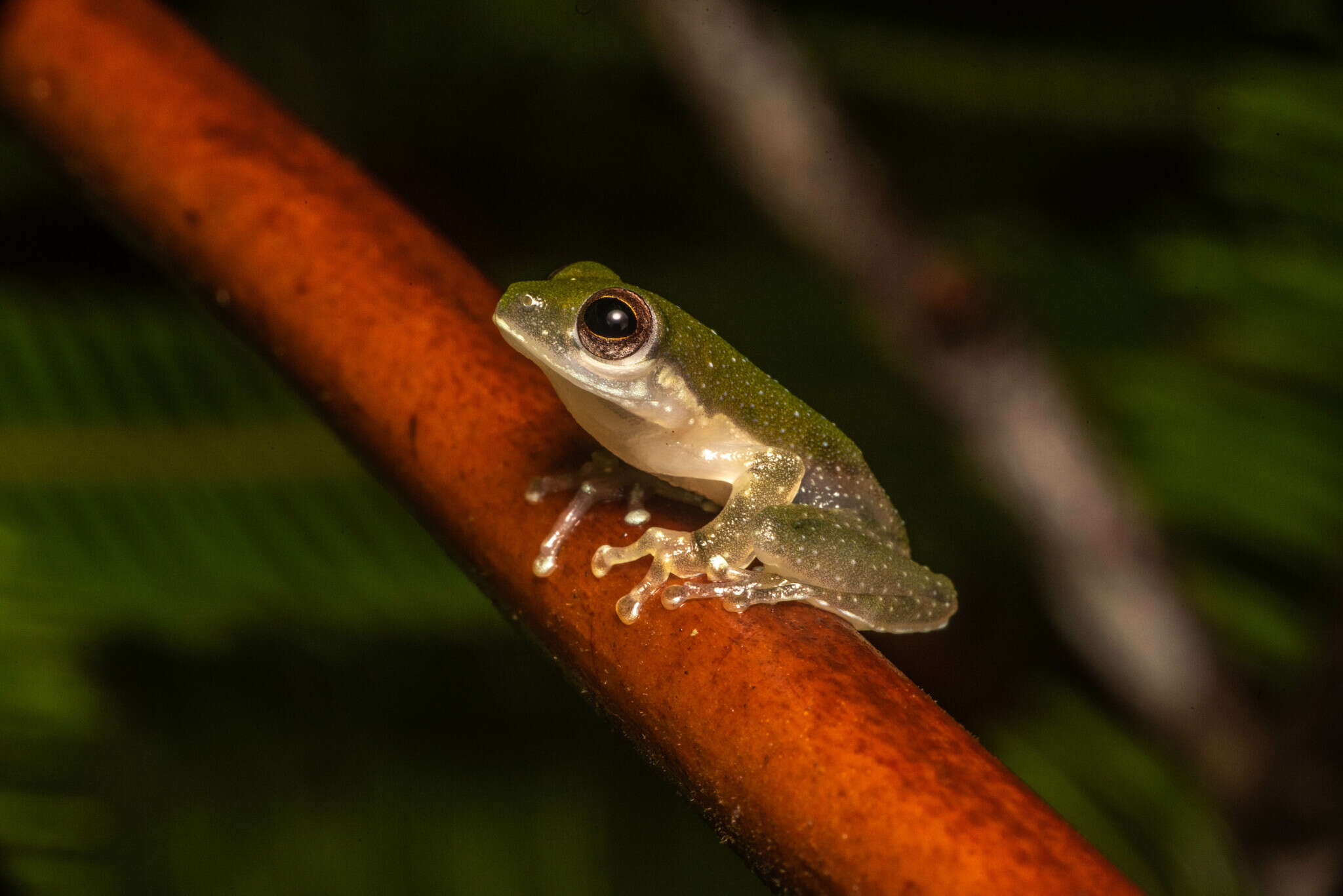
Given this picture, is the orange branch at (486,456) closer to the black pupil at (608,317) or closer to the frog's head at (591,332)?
the frog's head at (591,332)

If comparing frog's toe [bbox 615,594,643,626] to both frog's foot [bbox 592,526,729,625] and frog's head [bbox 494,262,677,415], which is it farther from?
frog's head [bbox 494,262,677,415]

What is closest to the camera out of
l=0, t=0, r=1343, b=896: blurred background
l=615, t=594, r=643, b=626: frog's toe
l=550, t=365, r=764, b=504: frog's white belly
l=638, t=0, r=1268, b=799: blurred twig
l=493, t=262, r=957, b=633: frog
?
l=615, t=594, r=643, b=626: frog's toe

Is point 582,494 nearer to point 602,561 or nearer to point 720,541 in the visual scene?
point 602,561

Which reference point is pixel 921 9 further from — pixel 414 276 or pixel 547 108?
pixel 414 276

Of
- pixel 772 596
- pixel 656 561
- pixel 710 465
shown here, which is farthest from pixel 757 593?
pixel 710 465

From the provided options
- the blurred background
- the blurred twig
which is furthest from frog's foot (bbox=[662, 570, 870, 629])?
the blurred twig

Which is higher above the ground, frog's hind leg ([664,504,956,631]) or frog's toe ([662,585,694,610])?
frog's toe ([662,585,694,610])

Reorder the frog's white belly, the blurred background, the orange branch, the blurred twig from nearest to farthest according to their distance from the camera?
the orange branch → the frog's white belly → the blurred background → the blurred twig
